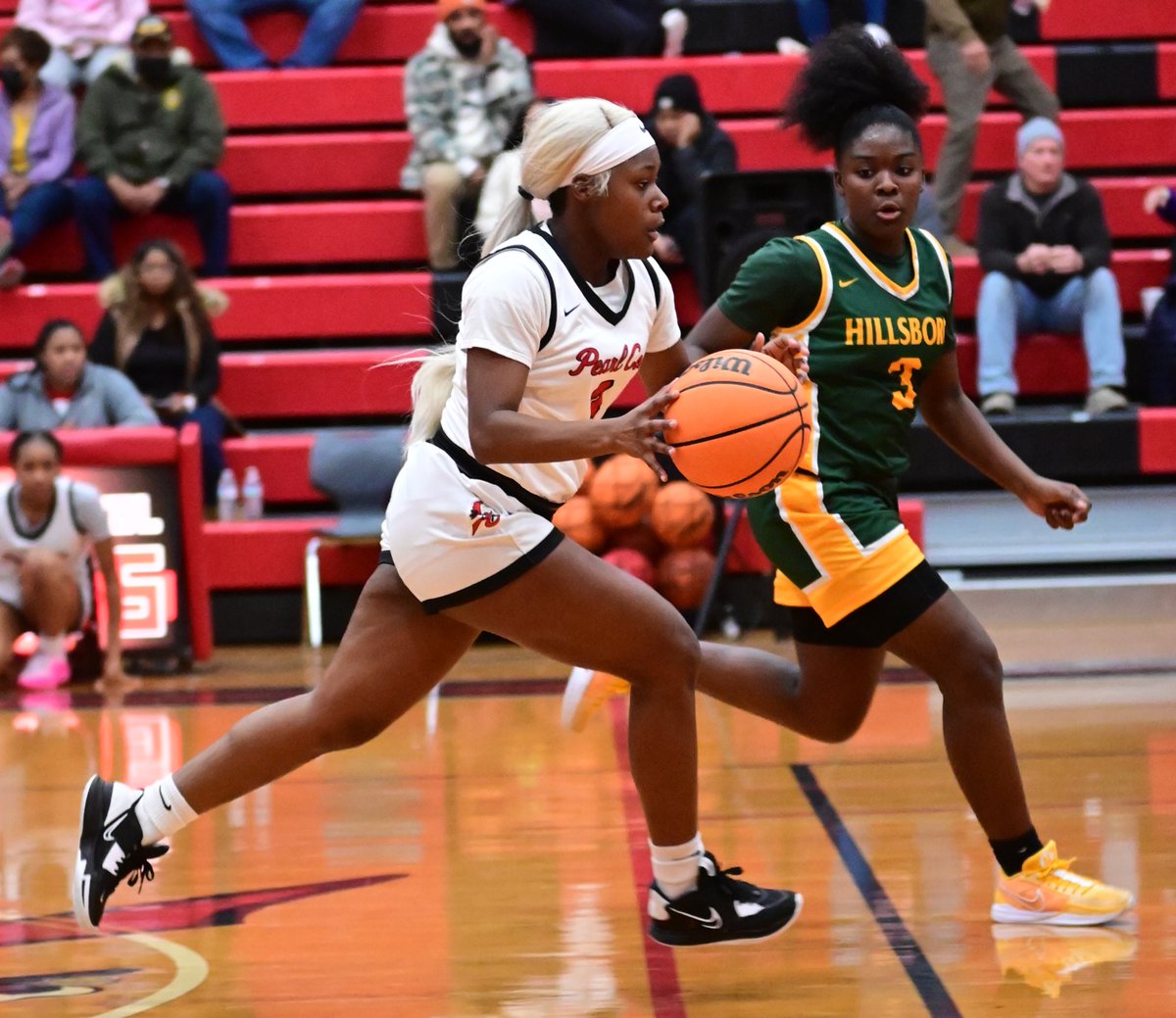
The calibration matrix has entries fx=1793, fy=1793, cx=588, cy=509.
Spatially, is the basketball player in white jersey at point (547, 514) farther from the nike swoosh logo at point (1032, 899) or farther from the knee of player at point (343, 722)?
the nike swoosh logo at point (1032, 899)

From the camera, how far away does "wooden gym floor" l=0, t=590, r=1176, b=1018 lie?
360 cm

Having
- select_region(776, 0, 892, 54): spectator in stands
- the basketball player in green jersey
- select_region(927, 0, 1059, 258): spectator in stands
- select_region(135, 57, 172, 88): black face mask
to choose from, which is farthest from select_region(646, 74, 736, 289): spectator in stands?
the basketball player in green jersey

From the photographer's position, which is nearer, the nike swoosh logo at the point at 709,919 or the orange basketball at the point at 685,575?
the nike swoosh logo at the point at 709,919

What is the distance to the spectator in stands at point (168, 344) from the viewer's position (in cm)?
874

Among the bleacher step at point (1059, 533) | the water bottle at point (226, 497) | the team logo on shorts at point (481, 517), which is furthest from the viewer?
the bleacher step at point (1059, 533)

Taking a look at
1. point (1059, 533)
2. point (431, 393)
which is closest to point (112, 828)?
point (431, 393)

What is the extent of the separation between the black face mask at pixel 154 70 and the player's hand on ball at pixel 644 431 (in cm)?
742

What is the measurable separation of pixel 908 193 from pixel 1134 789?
2.17 meters

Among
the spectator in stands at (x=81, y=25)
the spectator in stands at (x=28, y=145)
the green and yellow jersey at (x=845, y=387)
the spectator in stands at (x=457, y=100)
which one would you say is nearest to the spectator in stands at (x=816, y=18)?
the spectator in stands at (x=457, y=100)

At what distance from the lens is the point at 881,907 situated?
13.5 ft

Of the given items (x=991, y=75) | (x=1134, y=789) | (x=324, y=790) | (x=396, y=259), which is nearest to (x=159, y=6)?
(x=396, y=259)

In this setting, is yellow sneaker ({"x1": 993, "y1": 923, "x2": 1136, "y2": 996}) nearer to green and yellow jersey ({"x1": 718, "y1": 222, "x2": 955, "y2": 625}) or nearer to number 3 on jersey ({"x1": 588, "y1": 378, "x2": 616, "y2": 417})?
green and yellow jersey ({"x1": 718, "y1": 222, "x2": 955, "y2": 625})

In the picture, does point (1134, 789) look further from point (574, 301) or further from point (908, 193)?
point (574, 301)

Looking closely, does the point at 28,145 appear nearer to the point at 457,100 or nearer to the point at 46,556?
the point at 457,100
